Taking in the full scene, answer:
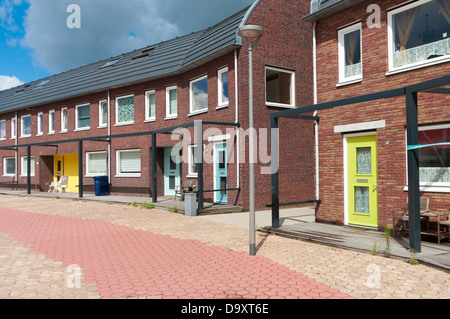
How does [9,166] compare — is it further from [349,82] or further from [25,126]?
[349,82]

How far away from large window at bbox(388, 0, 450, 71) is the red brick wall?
0.56 feet

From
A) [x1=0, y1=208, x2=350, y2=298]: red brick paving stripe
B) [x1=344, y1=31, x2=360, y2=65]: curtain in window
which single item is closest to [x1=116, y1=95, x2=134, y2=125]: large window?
[x1=0, y1=208, x2=350, y2=298]: red brick paving stripe

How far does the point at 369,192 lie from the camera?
880 cm

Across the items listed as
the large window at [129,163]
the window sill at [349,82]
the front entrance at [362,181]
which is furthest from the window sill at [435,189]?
the large window at [129,163]

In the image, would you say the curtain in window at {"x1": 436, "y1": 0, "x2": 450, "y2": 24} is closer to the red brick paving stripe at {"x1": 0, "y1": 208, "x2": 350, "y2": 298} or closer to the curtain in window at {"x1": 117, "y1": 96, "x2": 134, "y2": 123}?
the red brick paving stripe at {"x1": 0, "y1": 208, "x2": 350, "y2": 298}

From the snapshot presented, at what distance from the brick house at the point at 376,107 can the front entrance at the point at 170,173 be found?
8580 mm

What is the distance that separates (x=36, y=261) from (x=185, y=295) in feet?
10.9

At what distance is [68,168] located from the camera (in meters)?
23.3

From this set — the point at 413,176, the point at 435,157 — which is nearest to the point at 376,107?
the point at 435,157

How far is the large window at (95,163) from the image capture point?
20.3 metres

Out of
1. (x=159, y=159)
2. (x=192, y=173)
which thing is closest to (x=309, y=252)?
(x=192, y=173)

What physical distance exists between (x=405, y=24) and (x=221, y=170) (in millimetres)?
8041

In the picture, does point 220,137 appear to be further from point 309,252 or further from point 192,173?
point 309,252

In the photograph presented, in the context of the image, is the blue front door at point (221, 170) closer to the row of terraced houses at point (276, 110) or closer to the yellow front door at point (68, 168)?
the row of terraced houses at point (276, 110)
